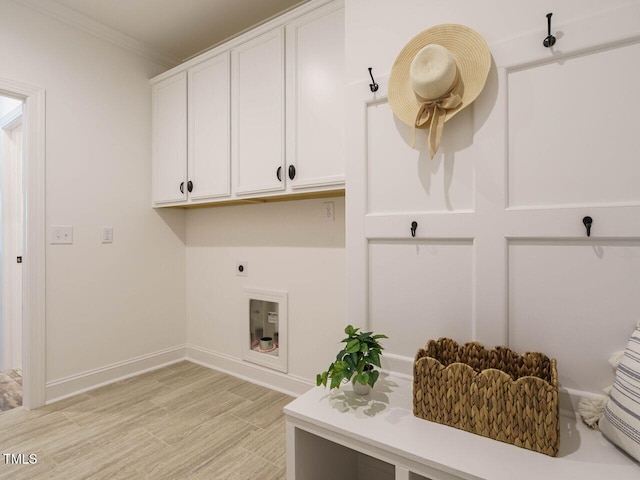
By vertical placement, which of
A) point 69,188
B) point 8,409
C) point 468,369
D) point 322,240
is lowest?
point 8,409

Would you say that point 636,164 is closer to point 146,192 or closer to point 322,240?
point 322,240

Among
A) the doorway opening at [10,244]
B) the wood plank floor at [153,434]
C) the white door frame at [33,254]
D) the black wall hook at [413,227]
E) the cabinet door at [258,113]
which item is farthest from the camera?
the doorway opening at [10,244]

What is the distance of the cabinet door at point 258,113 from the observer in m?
1.95

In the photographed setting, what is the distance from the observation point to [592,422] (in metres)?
0.96

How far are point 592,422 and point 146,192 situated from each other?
297 cm

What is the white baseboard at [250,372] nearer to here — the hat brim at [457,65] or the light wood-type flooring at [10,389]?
the light wood-type flooring at [10,389]

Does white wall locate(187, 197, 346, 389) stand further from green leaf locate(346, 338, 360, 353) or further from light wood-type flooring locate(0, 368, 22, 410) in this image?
light wood-type flooring locate(0, 368, 22, 410)

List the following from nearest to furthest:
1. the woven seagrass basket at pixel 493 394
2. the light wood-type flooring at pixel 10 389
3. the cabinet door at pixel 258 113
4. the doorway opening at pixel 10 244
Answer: the woven seagrass basket at pixel 493 394
the cabinet door at pixel 258 113
the light wood-type flooring at pixel 10 389
the doorway opening at pixel 10 244

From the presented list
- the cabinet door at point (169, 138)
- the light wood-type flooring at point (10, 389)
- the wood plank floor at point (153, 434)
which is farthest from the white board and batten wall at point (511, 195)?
the light wood-type flooring at point (10, 389)

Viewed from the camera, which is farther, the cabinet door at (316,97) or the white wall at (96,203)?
the white wall at (96,203)

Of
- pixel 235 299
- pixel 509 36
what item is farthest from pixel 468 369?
pixel 235 299

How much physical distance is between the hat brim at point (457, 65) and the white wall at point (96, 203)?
7.27 ft

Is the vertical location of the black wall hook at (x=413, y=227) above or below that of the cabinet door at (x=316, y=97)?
below

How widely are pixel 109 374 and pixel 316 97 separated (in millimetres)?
2449
